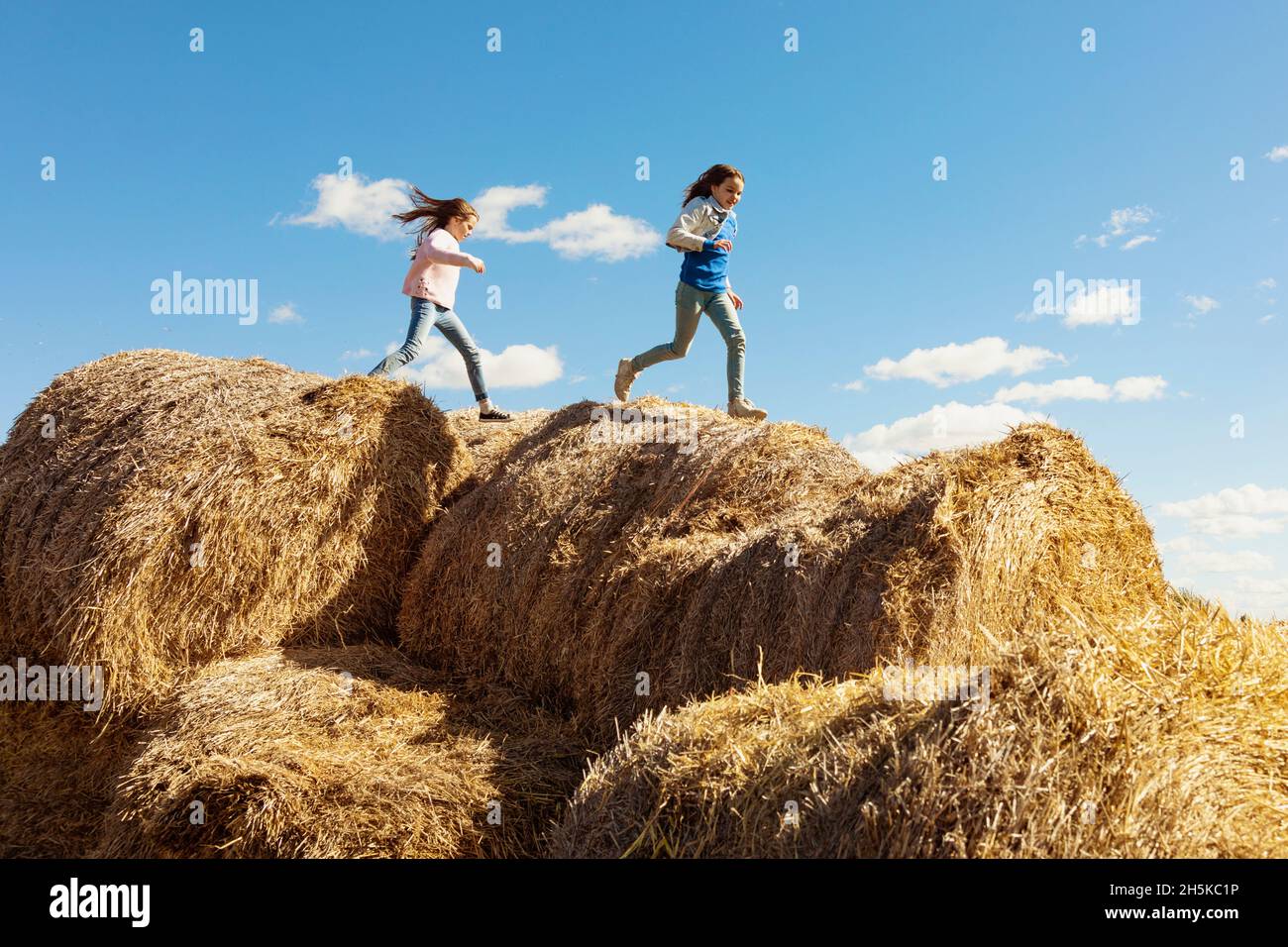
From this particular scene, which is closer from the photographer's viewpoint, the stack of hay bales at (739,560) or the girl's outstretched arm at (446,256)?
the stack of hay bales at (739,560)

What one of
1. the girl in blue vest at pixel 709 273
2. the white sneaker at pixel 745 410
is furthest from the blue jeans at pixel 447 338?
the white sneaker at pixel 745 410

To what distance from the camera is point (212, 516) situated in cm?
624

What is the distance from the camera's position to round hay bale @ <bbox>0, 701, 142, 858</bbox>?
5.72m

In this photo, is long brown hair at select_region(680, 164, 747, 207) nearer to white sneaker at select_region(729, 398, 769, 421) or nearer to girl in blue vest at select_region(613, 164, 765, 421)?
girl in blue vest at select_region(613, 164, 765, 421)

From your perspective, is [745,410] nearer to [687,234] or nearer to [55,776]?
[687,234]

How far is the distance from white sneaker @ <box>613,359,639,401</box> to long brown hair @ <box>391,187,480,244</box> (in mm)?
2153

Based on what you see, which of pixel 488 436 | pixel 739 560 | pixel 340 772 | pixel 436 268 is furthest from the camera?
pixel 436 268

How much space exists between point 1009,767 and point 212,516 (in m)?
5.39

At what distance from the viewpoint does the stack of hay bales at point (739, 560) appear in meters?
4.31

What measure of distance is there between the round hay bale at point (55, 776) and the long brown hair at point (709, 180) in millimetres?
6213

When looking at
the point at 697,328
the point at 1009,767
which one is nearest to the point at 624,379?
the point at 697,328

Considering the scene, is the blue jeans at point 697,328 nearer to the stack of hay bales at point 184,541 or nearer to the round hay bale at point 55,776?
the stack of hay bales at point 184,541

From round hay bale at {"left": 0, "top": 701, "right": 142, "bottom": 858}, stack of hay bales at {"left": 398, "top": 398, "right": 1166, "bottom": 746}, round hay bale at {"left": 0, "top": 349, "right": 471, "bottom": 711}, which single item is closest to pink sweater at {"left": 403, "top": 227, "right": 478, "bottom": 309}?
round hay bale at {"left": 0, "top": 349, "right": 471, "bottom": 711}

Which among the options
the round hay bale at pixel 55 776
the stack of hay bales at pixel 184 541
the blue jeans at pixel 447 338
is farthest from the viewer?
the blue jeans at pixel 447 338
